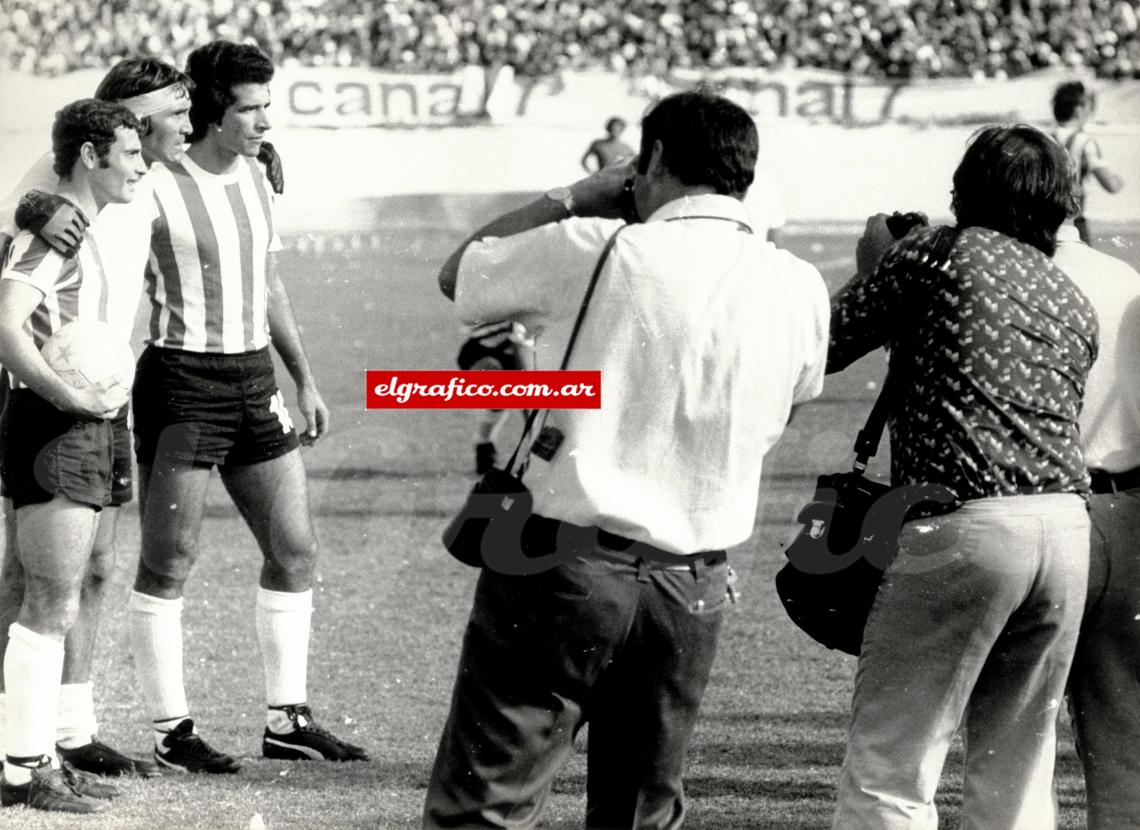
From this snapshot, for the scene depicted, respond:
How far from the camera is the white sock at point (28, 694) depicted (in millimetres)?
3277

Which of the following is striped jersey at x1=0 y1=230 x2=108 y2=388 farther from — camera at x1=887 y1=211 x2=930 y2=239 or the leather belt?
the leather belt

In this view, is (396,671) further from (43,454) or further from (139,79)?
(139,79)

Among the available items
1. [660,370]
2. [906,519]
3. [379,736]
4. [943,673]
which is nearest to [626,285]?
[660,370]

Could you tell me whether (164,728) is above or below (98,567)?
below

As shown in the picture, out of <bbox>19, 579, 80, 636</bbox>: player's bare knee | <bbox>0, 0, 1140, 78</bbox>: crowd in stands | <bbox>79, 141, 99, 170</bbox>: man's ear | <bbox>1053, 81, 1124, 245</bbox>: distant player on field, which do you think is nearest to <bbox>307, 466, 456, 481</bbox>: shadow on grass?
<bbox>1053, 81, 1124, 245</bbox>: distant player on field

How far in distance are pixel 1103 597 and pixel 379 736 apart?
197 cm

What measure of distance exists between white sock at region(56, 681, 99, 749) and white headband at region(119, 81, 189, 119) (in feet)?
4.10

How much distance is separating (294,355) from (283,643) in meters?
0.69

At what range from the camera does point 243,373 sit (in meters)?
3.74

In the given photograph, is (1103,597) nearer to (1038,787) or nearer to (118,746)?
(1038,787)

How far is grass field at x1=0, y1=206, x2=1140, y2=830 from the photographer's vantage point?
3443 millimetres

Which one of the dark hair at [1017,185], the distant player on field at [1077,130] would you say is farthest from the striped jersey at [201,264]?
the distant player on field at [1077,130]

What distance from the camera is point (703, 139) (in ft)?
7.30

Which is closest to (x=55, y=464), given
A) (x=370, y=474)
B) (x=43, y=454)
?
(x=43, y=454)
